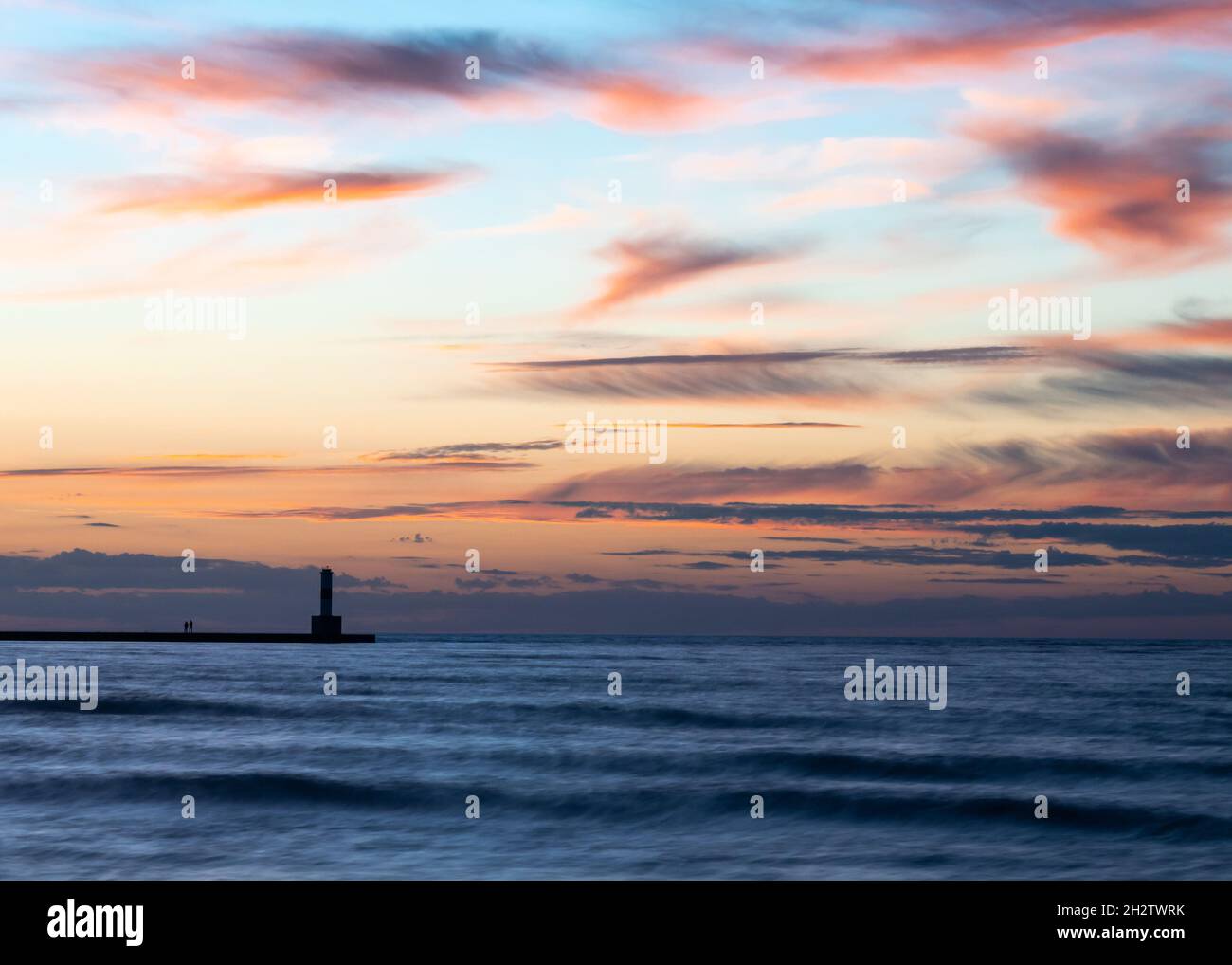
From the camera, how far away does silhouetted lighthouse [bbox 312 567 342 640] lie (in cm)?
16388

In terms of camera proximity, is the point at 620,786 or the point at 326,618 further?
the point at 326,618

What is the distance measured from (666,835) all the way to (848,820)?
488 cm

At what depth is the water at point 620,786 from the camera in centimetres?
2511

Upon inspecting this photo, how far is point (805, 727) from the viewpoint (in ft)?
176

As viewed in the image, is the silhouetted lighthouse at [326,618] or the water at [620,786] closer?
the water at [620,786]

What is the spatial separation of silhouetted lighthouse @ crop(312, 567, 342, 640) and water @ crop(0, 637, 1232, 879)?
306 ft

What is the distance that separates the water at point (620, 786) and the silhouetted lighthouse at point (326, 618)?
9325 centimetres

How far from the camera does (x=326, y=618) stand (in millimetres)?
173750

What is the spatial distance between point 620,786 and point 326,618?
144m

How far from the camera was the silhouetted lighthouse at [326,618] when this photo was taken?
164 meters

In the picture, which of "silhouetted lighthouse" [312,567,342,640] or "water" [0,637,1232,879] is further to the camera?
"silhouetted lighthouse" [312,567,342,640]

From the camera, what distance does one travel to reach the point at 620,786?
118 ft
